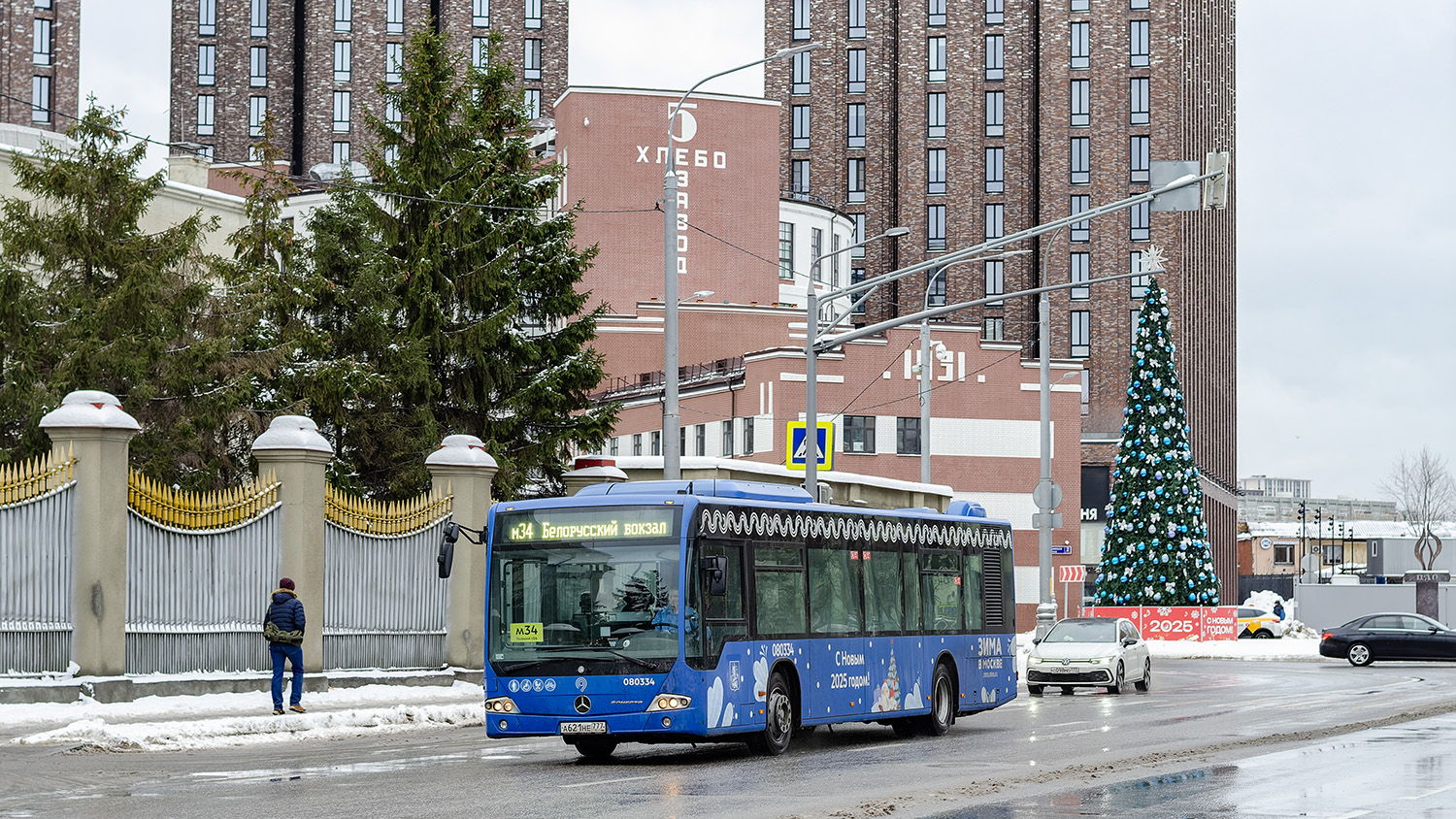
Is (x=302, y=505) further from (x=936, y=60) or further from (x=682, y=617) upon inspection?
(x=936, y=60)

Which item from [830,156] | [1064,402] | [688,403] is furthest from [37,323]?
[830,156]

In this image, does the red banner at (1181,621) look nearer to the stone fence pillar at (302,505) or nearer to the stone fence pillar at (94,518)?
the stone fence pillar at (302,505)

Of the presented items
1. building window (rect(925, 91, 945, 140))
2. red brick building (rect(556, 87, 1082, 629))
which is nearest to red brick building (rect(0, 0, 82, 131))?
red brick building (rect(556, 87, 1082, 629))

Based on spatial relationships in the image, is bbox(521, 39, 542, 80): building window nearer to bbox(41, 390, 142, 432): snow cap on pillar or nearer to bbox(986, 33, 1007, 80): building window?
bbox(986, 33, 1007, 80): building window

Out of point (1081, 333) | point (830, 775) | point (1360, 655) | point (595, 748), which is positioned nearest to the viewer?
point (830, 775)

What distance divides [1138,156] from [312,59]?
51.7 metres

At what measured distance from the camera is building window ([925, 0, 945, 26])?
11912 cm

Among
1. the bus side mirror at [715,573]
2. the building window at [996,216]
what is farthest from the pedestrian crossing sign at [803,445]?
the building window at [996,216]

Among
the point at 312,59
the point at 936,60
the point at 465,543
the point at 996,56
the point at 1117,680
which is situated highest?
Result: the point at 312,59

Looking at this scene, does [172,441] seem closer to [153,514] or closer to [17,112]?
[153,514]

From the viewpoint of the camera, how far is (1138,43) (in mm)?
113000

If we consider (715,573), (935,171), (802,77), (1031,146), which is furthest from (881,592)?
(802,77)

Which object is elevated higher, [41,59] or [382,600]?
[41,59]

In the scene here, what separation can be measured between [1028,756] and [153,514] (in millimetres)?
10974
